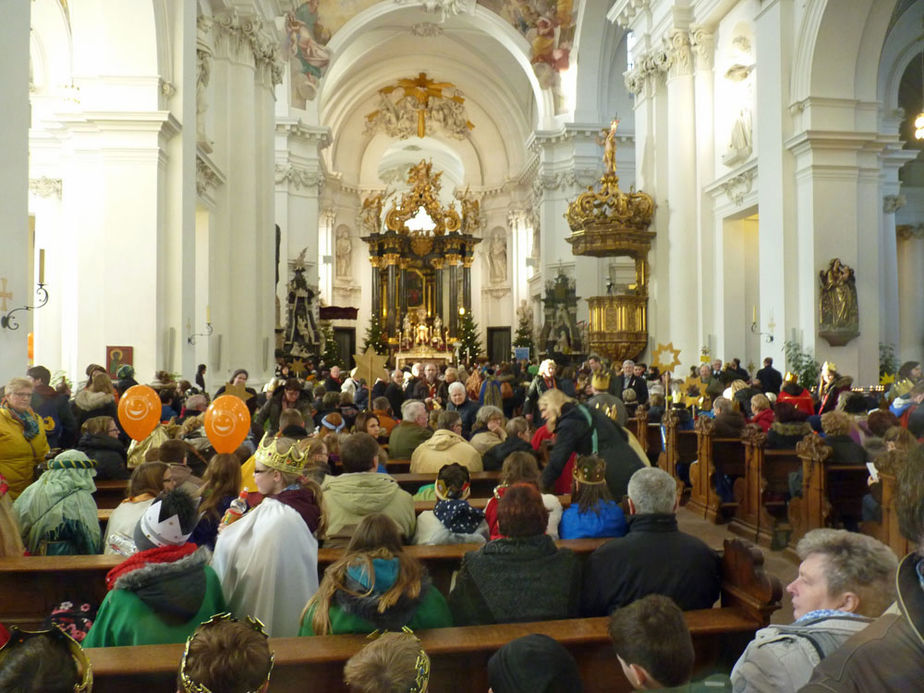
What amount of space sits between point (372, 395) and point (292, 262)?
1481 centimetres

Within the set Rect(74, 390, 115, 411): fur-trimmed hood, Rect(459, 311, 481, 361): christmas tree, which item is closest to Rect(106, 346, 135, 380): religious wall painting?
Rect(74, 390, 115, 411): fur-trimmed hood

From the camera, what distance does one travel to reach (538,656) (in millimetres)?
2012

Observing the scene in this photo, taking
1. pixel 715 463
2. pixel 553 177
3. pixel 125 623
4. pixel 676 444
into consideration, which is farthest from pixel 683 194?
pixel 125 623

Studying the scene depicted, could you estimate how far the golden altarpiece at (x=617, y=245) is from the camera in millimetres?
16281

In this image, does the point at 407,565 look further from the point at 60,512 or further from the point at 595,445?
the point at 595,445

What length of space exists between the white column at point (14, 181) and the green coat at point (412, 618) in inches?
212

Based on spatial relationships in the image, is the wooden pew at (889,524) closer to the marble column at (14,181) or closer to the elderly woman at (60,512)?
the elderly woman at (60,512)

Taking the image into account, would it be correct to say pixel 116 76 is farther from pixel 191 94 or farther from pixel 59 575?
pixel 59 575

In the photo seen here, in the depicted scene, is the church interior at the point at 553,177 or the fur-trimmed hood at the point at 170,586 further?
the church interior at the point at 553,177

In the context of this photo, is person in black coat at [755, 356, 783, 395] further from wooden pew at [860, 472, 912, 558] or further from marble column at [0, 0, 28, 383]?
marble column at [0, 0, 28, 383]

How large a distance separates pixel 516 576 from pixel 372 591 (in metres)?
0.66

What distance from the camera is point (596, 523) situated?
13.0 feet

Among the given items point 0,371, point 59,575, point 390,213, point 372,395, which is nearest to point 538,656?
point 59,575

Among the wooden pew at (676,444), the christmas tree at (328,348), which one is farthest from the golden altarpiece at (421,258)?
the wooden pew at (676,444)
